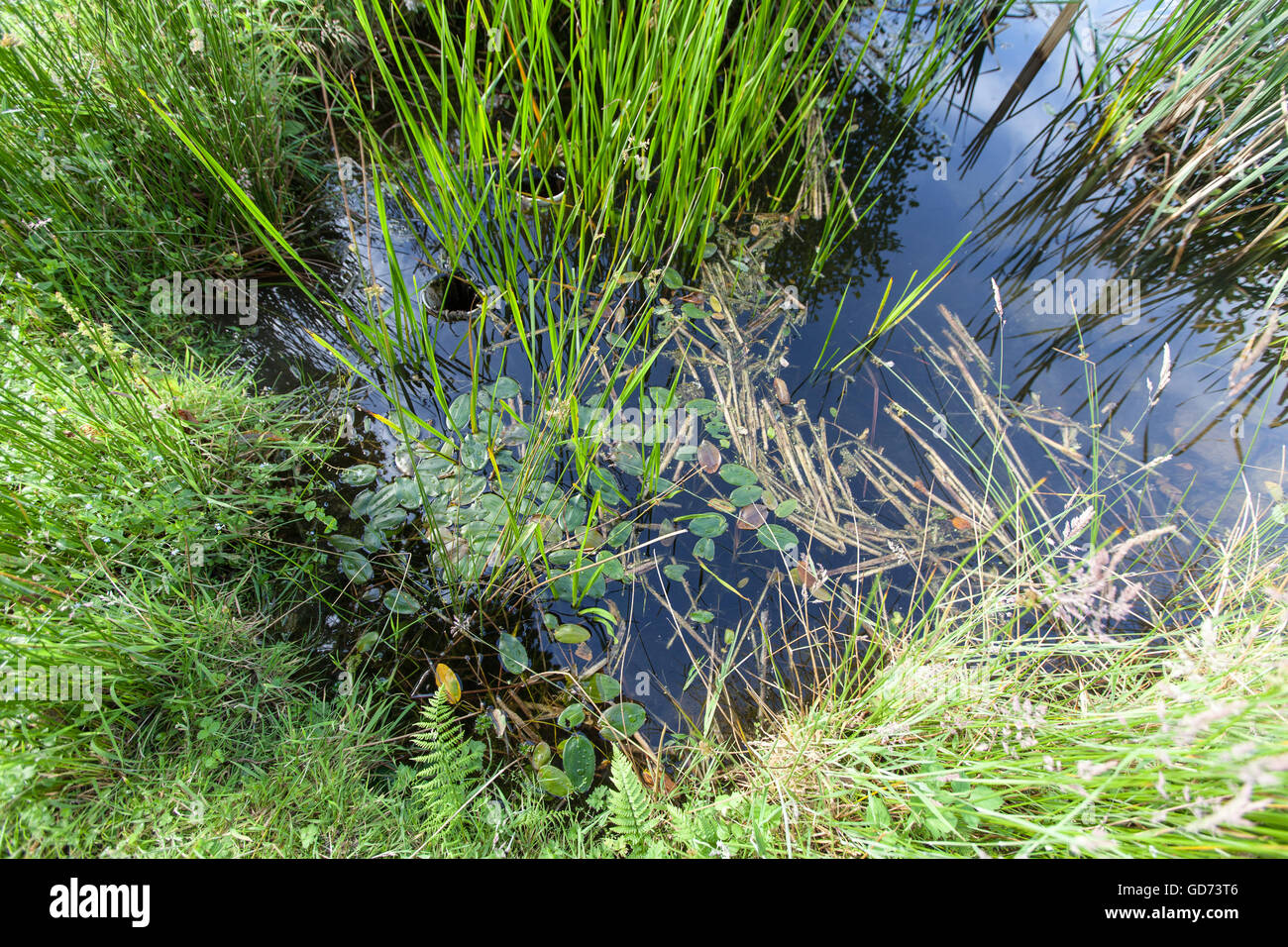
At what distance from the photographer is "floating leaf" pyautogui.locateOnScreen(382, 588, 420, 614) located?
1413 millimetres

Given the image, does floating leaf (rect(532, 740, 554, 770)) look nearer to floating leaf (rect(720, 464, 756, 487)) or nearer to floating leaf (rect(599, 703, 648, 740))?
floating leaf (rect(599, 703, 648, 740))

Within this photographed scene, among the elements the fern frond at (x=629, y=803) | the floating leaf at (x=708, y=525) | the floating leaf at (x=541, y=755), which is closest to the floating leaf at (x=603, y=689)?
the floating leaf at (x=541, y=755)

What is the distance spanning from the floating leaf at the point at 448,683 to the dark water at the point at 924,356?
7cm

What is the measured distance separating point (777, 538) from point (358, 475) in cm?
119

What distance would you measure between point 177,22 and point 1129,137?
329 centimetres

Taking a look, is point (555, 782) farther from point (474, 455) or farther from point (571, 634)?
point (474, 455)

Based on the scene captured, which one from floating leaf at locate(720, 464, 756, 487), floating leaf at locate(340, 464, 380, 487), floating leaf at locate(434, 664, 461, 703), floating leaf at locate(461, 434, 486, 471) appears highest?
floating leaf at locate(461, 434, 486, 471)

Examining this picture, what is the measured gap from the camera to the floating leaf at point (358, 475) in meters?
1.56

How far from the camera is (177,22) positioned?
158 centimetres

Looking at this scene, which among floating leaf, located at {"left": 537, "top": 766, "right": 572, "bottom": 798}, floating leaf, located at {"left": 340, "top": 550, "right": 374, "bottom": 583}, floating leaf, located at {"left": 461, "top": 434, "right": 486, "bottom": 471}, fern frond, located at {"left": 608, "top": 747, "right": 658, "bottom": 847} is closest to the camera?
fern frond, located at {"left": 608, "top": 747, "right": 658, "bottom": 847}

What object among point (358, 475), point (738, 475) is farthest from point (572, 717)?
point (358, 475)

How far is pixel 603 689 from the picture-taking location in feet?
4.44

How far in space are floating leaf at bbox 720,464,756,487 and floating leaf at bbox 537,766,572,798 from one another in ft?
2.88

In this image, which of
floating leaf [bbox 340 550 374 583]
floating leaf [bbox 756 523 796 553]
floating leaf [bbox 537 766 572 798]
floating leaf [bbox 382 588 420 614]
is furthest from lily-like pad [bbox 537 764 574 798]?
floating leaf [bbox 756 523 796 553]
